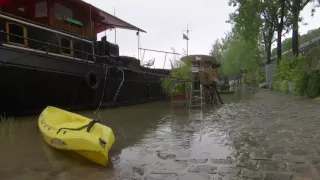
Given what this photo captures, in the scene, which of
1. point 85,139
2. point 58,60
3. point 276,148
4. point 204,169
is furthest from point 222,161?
point 58,60

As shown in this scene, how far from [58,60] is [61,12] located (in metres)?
2.09

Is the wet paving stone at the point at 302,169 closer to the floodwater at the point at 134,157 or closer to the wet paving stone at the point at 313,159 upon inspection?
the wet paving stone at the point at 313,159

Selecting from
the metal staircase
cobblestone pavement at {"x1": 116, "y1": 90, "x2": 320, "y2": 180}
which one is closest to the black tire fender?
the metal staircase

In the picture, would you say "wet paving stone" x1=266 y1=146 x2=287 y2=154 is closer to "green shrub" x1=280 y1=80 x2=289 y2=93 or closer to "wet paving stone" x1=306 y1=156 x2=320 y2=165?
"wet paving stone" x1=306 y1=156 x2=320 y2=165

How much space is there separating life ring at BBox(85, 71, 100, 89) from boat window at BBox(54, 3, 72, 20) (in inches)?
81.0

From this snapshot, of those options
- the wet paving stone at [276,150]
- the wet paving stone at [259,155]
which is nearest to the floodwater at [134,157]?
the wet paving stone at [259,155]

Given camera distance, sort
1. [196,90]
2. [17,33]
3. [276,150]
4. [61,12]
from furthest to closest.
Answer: [196,90] → [61,12] → [17,33] → [276,150]

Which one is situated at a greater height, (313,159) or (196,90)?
(196,90)

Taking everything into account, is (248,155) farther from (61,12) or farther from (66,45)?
(61,12)

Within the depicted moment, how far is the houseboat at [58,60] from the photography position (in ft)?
27.7

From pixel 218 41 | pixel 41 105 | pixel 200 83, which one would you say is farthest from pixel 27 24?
pixel 218 41

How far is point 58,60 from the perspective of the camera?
961 centimetres

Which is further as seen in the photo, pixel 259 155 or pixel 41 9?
pixel 41 9

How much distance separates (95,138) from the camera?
412cm
